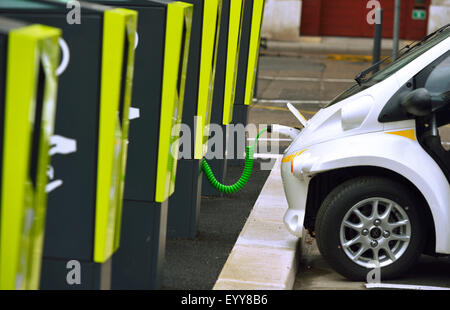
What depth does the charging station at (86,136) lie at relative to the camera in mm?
3896

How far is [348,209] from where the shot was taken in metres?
5.62

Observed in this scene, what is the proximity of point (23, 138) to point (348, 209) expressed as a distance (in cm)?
300

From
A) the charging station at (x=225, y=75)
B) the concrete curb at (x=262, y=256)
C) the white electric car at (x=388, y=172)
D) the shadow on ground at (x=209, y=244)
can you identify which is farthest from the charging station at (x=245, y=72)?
the white electric car at (x=388, y=172)

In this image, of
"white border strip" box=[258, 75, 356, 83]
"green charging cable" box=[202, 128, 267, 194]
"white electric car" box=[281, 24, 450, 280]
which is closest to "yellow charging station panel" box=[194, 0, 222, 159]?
"green charging cable" box=[202, 128, 267, 194]

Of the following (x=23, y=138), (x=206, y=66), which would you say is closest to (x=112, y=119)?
(x=23, y=138)

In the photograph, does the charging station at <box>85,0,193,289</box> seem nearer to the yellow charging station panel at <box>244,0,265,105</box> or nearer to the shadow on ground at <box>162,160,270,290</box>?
the shadow on ground at <box>162,160,270,290</box>

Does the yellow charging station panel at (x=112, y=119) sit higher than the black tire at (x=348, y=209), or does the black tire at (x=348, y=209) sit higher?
the yellow charging station panel at (x=112, y=119)

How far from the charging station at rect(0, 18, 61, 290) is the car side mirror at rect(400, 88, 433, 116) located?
112 inches

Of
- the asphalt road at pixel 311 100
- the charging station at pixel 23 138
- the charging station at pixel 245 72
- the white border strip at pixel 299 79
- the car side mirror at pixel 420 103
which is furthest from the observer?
the white border strip at pixel 299 79

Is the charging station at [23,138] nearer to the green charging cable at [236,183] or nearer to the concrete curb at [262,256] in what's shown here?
the concrete curb at [262,256]

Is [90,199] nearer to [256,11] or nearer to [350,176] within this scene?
[350,176]
